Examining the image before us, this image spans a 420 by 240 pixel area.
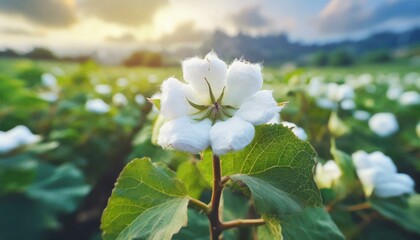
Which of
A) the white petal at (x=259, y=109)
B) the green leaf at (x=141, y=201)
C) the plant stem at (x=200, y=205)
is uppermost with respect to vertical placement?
the white petal at (x=259, y=109)

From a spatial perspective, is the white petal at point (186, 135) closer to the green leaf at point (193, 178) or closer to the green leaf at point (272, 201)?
the green leaf at point (272, 201)

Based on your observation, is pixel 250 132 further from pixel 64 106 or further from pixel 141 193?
pixel 64 106

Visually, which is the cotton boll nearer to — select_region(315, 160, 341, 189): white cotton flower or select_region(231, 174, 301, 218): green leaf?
select_region(315, 160, 341, 189): white cotton flower

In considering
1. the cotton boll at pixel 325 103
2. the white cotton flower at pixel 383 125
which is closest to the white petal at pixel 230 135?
the cotton boll at pixel 325 103

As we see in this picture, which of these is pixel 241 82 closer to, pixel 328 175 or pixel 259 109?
pixel 259 109

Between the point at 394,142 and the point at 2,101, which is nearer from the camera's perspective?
the point at 2,101

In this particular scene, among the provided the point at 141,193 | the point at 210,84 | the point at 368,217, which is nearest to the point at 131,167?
the point at 141,193
